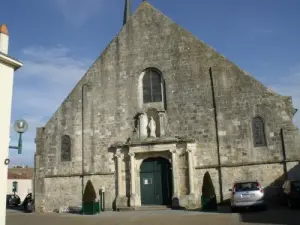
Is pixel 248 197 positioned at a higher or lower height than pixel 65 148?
lower

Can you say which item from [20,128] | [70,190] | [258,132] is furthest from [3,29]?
[258,132]

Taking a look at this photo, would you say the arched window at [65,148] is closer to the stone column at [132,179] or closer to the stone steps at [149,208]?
the stone column at [132,179]

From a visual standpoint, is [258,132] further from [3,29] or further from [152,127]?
[3,29]

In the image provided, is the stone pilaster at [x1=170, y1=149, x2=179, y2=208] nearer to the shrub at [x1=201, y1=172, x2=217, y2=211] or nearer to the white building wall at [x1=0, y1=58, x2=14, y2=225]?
the shrub at [x1=201, y1=172, x2=217, y2=211]

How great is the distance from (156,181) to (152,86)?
195 inches

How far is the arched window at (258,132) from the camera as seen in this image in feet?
57.8

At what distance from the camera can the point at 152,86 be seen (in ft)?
65.5

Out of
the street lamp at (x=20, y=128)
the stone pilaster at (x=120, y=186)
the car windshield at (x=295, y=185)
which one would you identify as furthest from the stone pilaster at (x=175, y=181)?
the street lamp at (x=20, y=128)

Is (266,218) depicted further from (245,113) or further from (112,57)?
(112,57)

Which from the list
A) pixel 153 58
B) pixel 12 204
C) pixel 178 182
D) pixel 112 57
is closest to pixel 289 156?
pixel 178 182

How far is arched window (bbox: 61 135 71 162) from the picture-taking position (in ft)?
65.9

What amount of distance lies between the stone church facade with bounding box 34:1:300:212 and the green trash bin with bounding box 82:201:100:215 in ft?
4.32

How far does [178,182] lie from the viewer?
18.2 meters

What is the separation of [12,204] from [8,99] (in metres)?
22.9
